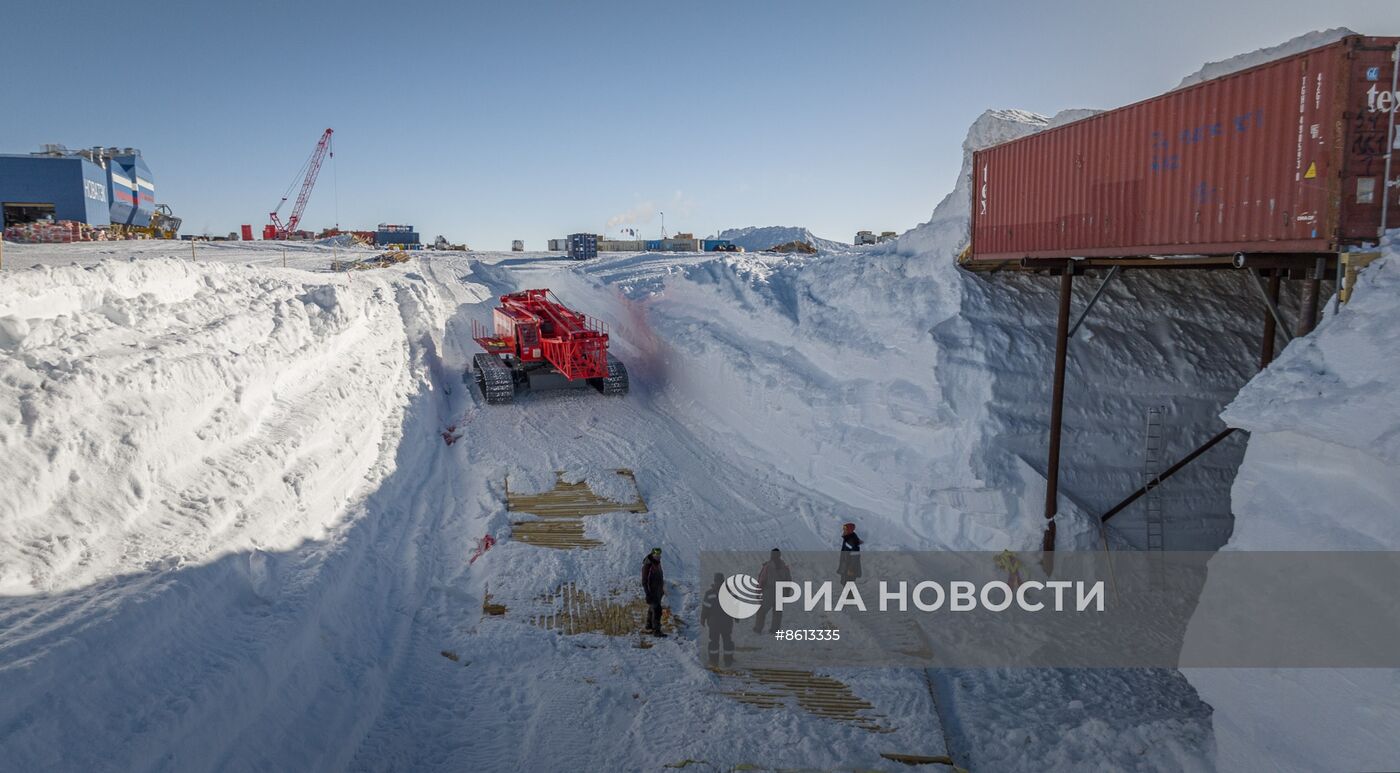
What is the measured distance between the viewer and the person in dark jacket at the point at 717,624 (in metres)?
8.12

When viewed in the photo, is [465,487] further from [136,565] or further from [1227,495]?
[1227,495]

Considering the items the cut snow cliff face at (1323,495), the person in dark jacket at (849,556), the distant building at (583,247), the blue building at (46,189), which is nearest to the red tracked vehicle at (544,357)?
the person in dark jacket at (849,556)

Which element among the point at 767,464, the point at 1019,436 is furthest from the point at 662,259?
the point at 1019,436

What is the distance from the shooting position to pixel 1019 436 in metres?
12.3

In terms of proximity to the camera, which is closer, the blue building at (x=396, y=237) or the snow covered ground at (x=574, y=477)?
the snow covered ground at (x=574, y=477)

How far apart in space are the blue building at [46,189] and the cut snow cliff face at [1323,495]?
50205 millimetres

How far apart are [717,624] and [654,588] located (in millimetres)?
838

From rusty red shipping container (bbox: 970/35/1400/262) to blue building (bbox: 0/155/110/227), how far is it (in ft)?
153

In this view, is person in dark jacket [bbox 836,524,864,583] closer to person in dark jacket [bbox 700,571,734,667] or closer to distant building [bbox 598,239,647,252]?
person in dark jacket [bbox 700,571,734,667]

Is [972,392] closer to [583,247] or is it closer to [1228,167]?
[1228,167]

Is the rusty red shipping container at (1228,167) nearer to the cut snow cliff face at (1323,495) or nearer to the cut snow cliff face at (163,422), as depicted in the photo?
the cut snow cliff face at (1323,495)

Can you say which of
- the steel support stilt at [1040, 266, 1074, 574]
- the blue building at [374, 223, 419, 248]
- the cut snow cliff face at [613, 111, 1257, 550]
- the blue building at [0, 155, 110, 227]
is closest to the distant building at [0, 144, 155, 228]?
the blue building at [0, 155, 110, 227]

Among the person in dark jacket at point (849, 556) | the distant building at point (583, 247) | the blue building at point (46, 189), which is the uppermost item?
the blue building at point (46, 189)

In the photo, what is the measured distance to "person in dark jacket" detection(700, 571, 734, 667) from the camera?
812 centimetres
